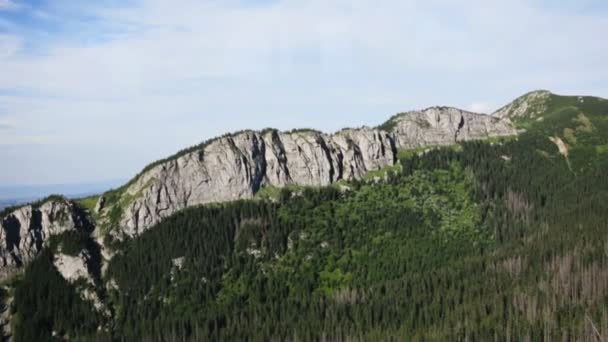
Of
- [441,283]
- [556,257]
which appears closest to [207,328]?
[441,283]

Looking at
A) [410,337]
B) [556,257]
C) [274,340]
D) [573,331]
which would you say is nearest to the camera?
[573,331]

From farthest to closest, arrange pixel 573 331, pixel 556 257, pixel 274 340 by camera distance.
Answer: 1. pixel 556 257
2. pixel 274 340
3. pixel 573 331

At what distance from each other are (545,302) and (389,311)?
174 ft

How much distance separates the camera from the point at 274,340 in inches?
6914

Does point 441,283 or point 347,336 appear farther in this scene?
point 441,283

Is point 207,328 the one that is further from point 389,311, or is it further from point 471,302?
point 471,302

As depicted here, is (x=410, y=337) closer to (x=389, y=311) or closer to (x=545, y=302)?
(x=389, y=311)

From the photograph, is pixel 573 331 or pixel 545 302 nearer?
pixel 573 331

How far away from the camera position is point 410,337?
161m

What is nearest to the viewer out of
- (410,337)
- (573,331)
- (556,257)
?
(573,331)

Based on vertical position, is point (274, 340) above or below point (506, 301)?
below

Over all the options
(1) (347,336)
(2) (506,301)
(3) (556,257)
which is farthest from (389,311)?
(3) (556,257)

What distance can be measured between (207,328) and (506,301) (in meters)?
111

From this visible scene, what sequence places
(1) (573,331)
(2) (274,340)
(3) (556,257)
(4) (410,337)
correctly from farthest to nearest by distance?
(3) (556,257) → (2) (274,340) → (4) (410,337) → (1) (573,331)
